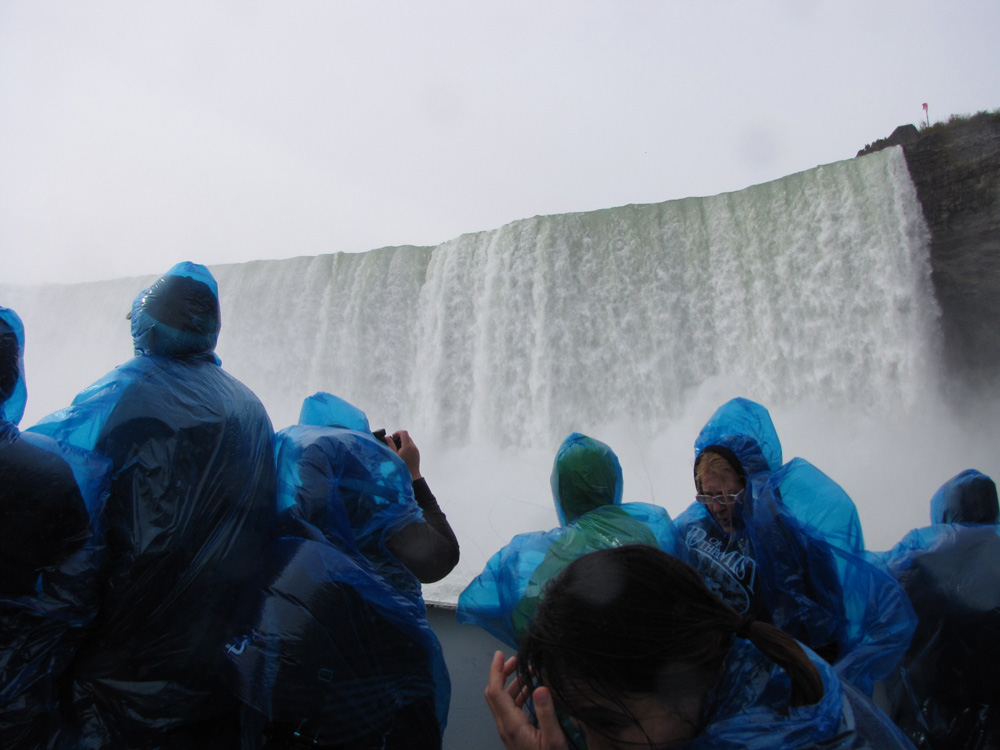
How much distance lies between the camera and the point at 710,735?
0.72 m

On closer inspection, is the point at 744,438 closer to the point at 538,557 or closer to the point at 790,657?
the point at 538,557

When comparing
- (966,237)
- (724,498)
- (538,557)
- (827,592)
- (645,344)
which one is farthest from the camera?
A: (645,344)

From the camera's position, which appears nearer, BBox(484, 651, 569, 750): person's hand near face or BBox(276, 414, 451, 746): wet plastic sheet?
BBox(484, 651, 569, 750): person's hand near face

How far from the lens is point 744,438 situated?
71.9 inches

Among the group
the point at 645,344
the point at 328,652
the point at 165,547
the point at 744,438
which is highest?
the point at 645,344

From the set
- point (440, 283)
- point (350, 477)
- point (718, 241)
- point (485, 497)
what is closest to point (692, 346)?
point (718, 241)

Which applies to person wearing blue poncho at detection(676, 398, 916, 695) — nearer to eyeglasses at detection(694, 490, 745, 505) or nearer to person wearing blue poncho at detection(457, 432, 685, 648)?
eyeglasses at detection(694, 490, 745, 505)

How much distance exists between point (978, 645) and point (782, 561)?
64 cm

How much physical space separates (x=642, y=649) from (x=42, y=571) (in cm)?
103

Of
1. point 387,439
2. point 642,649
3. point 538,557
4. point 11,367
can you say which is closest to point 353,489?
point 387,439

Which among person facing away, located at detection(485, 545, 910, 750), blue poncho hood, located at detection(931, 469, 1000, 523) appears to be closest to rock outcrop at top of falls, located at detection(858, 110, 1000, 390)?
blue poncho hood, located at detection(931, 469, 1000, 523)

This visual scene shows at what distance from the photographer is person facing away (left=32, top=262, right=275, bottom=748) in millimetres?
1146

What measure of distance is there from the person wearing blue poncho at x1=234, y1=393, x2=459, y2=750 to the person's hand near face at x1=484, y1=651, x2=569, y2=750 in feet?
1.40

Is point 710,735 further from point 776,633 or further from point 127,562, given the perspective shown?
point 127,562
